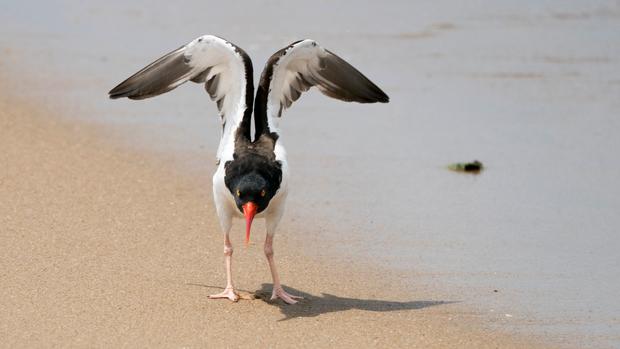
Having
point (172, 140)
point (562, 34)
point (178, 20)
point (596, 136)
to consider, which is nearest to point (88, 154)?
point (172, 140)

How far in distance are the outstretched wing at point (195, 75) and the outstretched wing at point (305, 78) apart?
235 millimetres

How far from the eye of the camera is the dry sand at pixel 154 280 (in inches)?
255

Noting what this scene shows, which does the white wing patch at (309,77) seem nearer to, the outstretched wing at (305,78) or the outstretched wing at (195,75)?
the outstretched wing at (305,78)

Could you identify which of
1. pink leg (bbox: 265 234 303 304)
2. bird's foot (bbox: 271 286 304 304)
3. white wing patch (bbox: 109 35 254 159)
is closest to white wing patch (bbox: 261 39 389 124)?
white wing patch (bbox: 109 35 254 159)

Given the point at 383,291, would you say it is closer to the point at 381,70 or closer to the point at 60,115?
the point at 60,115

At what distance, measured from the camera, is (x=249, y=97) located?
7.71m

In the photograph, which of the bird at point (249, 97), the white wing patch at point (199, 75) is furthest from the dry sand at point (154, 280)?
the white wing patch at point (199, 75)

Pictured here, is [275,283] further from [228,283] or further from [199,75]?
[199,75]

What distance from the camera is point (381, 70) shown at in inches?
510

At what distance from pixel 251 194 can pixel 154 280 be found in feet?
3.42

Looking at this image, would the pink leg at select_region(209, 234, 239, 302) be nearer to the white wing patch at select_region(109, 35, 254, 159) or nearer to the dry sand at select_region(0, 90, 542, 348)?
the dry sand at select_region(0, 90, 542, 348)

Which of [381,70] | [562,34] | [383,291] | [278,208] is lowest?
[383,291]

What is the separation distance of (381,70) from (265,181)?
20.6 ft

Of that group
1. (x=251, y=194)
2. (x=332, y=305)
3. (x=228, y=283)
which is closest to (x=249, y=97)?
(x=251, y=194)
